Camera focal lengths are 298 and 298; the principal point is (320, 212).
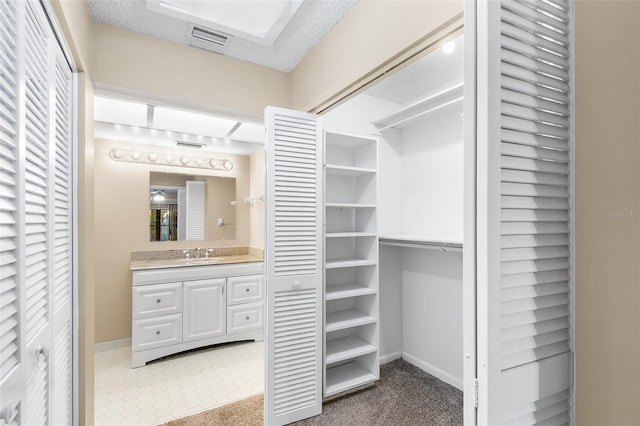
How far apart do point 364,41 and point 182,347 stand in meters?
3.26

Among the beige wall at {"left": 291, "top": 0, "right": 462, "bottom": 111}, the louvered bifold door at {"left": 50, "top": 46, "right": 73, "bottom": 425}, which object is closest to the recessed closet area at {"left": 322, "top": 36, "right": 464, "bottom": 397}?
the beige wall at {"left": 291, "top": 0, "right": 462, "bottom": 111}

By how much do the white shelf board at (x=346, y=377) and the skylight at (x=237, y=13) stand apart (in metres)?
2.44

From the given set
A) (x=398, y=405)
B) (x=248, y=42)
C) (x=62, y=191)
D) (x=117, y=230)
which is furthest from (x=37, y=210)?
(x=117, y=230)

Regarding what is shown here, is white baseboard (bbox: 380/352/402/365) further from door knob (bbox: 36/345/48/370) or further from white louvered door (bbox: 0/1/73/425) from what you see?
door knob (bbox: 36/345/48/370)

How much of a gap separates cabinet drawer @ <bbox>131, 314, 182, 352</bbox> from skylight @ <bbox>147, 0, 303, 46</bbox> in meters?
2.75

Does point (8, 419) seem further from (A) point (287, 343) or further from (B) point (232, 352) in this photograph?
(B) point (232, 352)

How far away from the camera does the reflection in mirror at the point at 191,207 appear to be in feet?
11.9

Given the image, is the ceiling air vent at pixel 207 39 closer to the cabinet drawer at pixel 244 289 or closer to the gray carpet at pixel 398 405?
the cabinet drawer at pixel 244 289

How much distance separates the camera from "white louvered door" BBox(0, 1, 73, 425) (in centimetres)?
75

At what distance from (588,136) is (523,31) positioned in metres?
0.32

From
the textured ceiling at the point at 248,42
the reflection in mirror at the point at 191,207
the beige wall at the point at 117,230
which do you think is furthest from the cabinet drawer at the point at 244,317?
the textured ceiling at the point at 248,42

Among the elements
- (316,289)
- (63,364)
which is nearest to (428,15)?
(316,289)

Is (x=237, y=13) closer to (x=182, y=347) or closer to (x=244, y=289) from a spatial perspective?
(x=244, y=289)

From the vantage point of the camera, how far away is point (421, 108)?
2.49m
